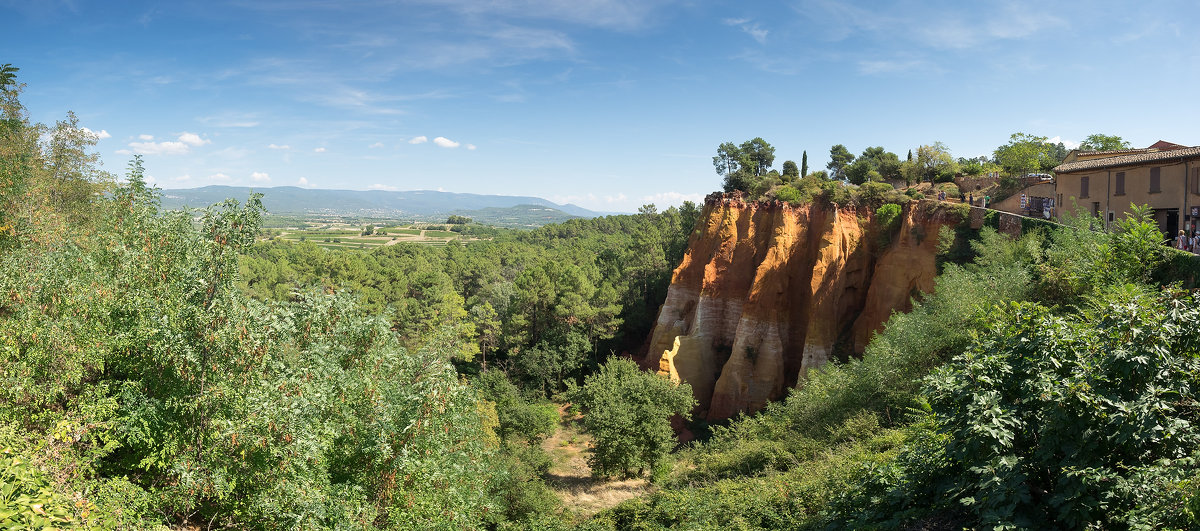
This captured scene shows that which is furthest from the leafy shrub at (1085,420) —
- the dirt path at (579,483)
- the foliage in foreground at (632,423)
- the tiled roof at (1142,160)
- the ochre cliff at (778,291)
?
the ochre cliff at (778,291)

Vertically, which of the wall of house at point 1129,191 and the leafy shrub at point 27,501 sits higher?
the wall of house at point 1129,191

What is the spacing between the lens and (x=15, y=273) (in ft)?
40.3

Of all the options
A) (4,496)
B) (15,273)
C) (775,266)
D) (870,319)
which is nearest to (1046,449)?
(4,496)

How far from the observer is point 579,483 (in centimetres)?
2675

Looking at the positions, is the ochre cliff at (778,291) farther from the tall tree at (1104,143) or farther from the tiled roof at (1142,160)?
the tall tree at (1104,143)

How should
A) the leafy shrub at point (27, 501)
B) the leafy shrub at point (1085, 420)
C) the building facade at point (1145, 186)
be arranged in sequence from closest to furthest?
the leafy shrub at point (27, 501), the leafy shrub at point (1085, 420), the building facade at point (1145, 186)

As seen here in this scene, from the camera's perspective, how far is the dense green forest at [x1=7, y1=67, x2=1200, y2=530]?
20.7 feet

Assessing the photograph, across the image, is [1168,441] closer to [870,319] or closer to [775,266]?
[870,319]

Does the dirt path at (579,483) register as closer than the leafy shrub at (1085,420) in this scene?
No

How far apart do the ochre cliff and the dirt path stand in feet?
24.6

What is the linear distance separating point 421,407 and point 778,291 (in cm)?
2546

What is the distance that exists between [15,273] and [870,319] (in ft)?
101

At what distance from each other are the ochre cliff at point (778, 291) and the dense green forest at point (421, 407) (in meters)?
6.18

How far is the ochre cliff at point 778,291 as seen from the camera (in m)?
27.5
